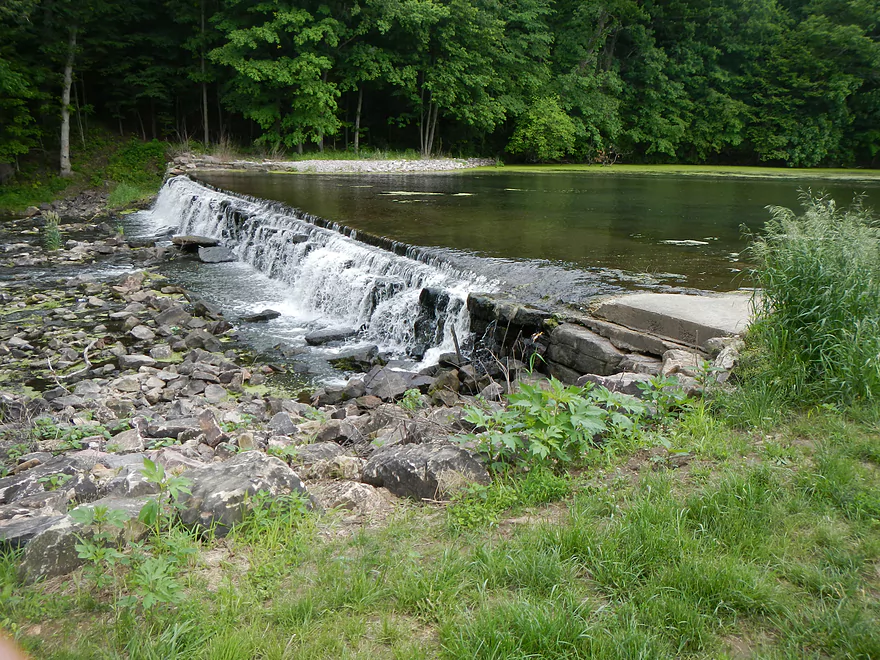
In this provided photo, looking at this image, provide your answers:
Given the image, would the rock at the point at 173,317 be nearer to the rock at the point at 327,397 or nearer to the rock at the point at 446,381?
the rock at the point at 327,397

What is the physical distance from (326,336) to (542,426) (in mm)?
5420

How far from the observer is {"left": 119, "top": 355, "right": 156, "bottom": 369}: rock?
6828mm

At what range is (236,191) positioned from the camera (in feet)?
52.4

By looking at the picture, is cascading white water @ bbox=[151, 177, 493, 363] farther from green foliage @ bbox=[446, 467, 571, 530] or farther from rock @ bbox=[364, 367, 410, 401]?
green foliage @ bbox=[446, 467, 571, 530]

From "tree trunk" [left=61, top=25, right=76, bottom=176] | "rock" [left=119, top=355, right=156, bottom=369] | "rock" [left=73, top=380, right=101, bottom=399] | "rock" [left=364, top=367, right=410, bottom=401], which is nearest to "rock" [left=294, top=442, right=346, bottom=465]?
"rock" [left=364, top=367, right=410, bottom=401]

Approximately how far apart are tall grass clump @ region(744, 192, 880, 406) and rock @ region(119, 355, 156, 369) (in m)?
6.25

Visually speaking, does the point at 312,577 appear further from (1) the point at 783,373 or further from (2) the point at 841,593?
(1) the point at 783,373

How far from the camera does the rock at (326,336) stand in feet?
26.2

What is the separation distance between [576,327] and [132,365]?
5070 millimetres

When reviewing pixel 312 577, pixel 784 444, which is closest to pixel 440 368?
pixel 784 444

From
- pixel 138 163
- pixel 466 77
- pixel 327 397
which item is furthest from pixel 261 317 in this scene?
pixel 466 77

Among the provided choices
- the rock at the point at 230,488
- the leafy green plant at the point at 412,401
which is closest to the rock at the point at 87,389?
the leafy green plant at the point at 412,401

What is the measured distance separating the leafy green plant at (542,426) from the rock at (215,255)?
10.6 m

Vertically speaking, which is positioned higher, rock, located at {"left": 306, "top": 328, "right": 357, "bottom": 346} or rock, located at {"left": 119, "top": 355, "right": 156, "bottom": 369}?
rock, located at {"left": 306, "top": 328, "right": 357, "bottom": 346}
